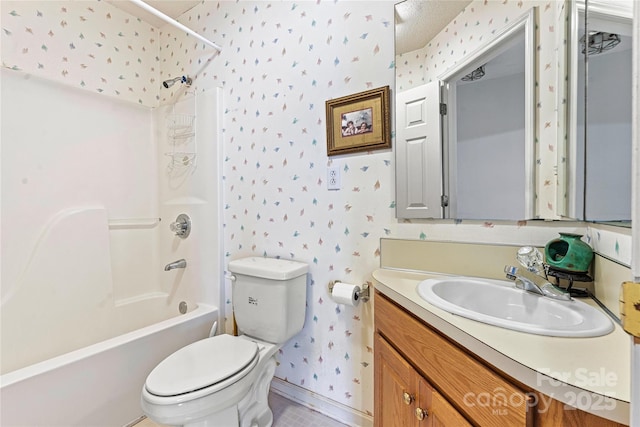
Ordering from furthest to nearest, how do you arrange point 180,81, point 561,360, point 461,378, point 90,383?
point 180,81 < point 90,383 < point 461,378 < point 561,360

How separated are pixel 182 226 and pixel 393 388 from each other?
1628 mm

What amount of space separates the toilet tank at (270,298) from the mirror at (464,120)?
61 centimetres

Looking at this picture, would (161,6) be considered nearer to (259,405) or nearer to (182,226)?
(182,226)

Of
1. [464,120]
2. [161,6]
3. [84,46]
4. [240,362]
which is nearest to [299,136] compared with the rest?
[464,120]

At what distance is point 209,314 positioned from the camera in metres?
1.72

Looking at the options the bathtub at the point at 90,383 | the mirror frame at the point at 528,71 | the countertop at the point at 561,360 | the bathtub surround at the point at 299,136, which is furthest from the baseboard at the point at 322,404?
the mirror frame at the point at 528,71

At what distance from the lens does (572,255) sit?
0.84 meters

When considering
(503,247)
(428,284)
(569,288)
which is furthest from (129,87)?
(569,288)

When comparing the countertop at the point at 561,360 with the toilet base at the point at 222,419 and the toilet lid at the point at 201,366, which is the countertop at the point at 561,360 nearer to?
the toilet lid at the point at 201,366

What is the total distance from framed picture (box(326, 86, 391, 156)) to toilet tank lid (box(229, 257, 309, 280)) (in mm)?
588

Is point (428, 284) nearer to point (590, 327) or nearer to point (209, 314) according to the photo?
point (590, 327)

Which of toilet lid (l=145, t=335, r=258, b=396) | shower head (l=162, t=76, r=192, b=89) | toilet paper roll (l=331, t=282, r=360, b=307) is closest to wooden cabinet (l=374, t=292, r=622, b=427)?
toilet paper roll (l=331, t=282, r=360, b=307)

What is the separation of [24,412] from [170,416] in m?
0.60

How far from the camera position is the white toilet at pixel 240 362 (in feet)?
3.24
